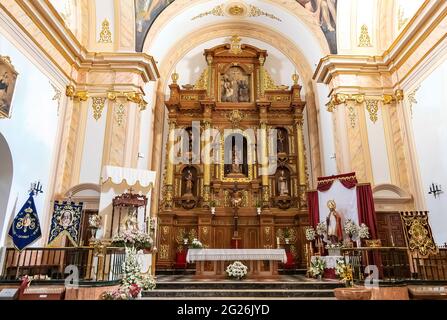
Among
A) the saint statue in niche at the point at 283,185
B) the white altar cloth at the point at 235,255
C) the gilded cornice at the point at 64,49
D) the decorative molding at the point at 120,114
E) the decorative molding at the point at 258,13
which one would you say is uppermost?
the decorative molding at the point at 258,13

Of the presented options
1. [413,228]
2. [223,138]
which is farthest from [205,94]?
[413,228]

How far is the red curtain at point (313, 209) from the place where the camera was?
10109 millimetres

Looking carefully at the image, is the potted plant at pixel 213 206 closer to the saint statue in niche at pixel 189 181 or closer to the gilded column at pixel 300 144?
the saint statue in niche at pixel 189 181

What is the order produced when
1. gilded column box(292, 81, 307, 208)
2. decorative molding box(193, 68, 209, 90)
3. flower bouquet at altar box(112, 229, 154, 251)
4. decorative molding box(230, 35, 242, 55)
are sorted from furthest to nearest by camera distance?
decorative molding box(230, 35, 242, 55), decorative molding box(193, 68, 209, 90), gilded column box(292, 81, 307, 208), flower bouquet at altar box(112, 229, 154, 251)

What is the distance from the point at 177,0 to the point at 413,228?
1081cm

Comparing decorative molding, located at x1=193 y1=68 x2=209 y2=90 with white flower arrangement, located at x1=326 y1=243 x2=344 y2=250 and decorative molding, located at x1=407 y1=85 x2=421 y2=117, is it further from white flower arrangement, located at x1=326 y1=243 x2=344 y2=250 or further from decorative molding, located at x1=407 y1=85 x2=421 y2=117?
white flower arrangement, located at x1=326 y1=243 x2=344 y2=250

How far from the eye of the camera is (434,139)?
8648mm

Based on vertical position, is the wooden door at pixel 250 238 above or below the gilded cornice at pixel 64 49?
below

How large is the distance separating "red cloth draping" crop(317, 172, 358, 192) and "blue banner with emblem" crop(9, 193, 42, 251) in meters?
7.83

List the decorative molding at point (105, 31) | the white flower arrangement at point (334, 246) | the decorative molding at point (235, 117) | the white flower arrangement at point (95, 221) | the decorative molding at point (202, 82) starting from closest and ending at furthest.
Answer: the white flower arrangement at point (95, 221), the white flower arrangement at point (334, 246), the decorative molding at point (105, 31), the decorative molding at point (235, 117), the decorative molding at point (202, 82)

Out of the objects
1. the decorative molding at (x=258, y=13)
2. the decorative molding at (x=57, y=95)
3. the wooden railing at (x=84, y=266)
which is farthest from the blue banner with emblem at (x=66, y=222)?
the decorative molding at (x=258, y=13)

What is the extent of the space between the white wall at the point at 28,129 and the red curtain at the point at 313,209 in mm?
7668

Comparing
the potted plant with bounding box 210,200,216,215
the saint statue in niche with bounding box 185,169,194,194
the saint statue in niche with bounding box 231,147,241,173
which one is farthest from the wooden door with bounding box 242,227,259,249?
the saint statue in niche with bounding box 185,169,194,194

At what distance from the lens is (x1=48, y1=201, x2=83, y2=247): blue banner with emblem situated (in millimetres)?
7828
